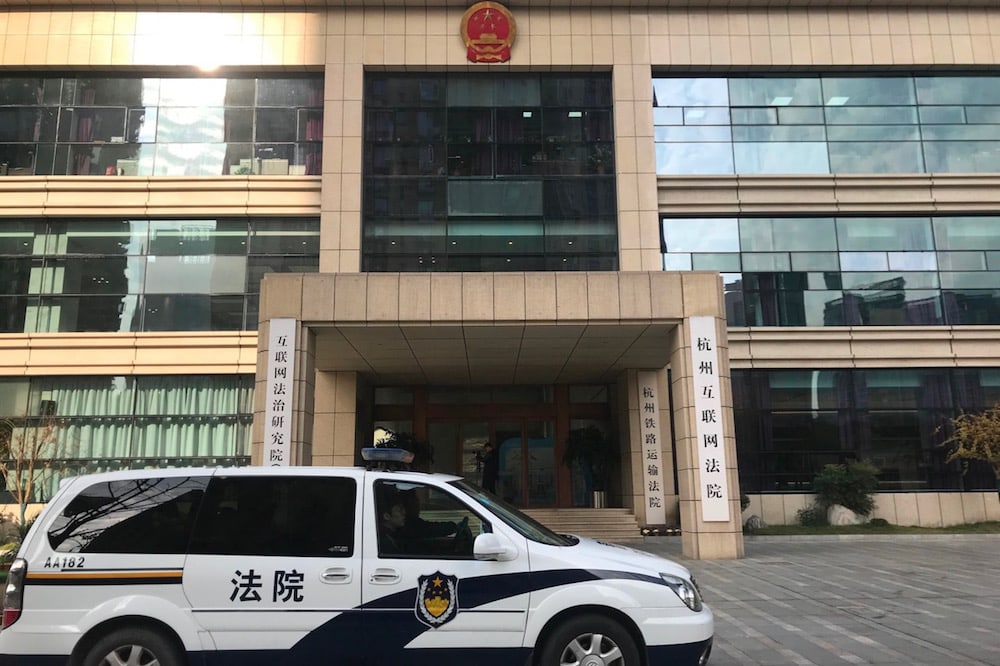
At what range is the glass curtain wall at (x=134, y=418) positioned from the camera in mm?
19828

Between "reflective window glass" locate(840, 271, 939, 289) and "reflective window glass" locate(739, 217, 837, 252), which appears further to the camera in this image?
"reflective window glass" locate(739, 217, 837, 252)

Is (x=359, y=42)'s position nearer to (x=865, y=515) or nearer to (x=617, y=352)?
(x=617, y=352)

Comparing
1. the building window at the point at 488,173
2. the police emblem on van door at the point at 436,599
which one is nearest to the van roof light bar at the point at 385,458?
the police emblem on van door at the point at 436,599

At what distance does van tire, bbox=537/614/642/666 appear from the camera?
5.09 meters

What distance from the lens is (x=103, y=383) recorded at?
66.2 ft

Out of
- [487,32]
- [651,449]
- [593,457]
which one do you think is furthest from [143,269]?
[651,449]

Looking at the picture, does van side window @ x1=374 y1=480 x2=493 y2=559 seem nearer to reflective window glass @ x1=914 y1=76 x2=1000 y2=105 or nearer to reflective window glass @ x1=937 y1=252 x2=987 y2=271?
reflective window glass @ x1=937 y1=252 x2=987 y2=271

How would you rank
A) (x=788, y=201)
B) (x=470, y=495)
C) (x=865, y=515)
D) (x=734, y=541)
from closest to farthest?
(x=470, y=495)
(x=734, y=541)
(x=865, y=515)
(x=788, y=201)

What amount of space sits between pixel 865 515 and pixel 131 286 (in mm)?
21335

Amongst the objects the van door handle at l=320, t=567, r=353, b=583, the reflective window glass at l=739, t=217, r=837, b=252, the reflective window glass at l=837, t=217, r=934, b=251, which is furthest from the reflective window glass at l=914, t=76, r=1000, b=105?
the van door handle at l=320, t=567, r=353, b=583

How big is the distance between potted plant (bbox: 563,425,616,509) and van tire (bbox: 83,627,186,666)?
16700 mm

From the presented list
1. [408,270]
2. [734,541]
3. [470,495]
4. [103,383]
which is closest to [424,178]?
[408,270]

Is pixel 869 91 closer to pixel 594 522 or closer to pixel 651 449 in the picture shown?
pixel 651 449

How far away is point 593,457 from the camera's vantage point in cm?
2102
